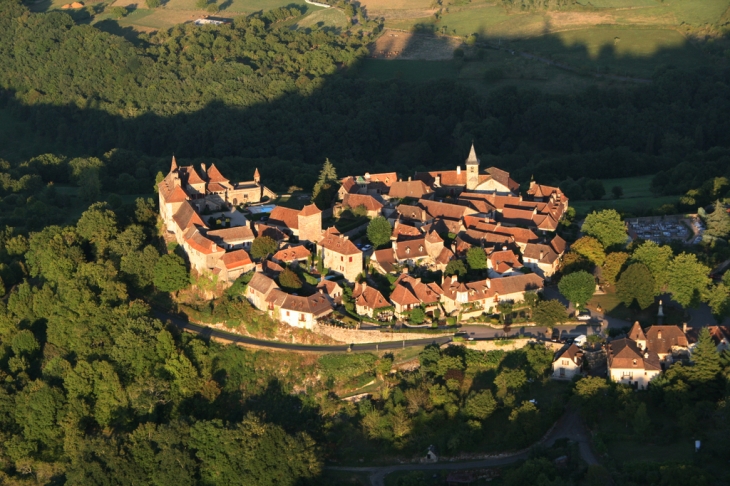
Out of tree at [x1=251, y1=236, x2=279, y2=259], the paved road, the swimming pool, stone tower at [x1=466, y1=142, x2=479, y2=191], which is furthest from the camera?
stone tower at [x1=466, y1=142, x2=479, y2=191]

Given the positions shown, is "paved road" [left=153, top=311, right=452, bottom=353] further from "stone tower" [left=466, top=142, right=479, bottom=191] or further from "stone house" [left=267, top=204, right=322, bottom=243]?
"stone tower" [left=466, top=142, right=479, bottom=191]

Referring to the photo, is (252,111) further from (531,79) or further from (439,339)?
(439,339)

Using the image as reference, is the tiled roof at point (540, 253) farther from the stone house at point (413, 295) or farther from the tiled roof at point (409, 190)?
the tiled roof at point (409, 190)

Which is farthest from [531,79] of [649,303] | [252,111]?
[649,303]

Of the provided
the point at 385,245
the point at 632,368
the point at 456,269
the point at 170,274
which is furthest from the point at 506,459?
the point at 170,274

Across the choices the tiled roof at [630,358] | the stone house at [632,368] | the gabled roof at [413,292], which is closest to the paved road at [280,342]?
the gabled roof at [413,292]

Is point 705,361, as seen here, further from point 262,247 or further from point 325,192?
point 325,192

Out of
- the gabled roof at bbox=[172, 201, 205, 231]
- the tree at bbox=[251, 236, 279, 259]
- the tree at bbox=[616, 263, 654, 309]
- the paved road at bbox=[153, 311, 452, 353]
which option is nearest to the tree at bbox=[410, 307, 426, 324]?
the paved road at bbox=[153, 311, 452, 353]
